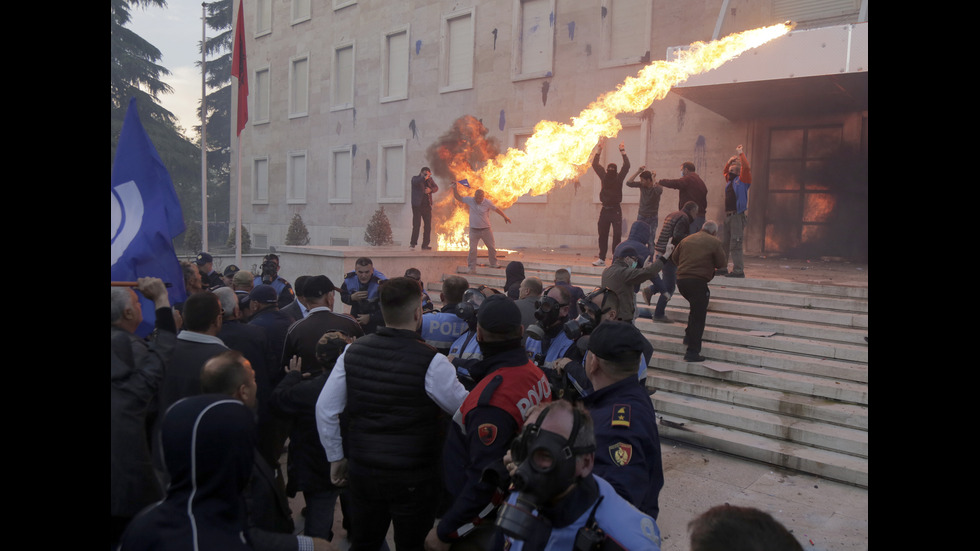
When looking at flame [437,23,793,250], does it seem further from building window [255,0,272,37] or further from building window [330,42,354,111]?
building window [255,0,272,37]

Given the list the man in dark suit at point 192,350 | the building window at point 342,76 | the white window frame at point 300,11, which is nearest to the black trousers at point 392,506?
the man in dark suit at point 192,350

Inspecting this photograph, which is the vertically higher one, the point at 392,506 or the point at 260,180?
the point at 260,180

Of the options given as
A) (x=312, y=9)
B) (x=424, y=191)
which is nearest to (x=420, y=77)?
(x=312, y=9)

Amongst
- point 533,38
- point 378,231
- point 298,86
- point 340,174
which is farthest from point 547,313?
point 298,86

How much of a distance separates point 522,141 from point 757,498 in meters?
16.3

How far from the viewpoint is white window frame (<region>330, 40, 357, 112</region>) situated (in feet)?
89.0

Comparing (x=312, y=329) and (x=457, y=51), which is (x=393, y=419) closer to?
(x=312, y=329)

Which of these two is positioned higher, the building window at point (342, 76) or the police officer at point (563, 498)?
the building window at point (342, 76)

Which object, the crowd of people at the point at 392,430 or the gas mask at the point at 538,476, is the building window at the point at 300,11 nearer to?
the crowd of people at the point at 392,430

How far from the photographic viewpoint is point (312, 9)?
2914 cm

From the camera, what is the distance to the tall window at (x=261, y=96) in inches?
1256

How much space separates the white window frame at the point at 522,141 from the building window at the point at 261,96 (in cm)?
1619

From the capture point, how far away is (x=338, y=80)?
28141mm

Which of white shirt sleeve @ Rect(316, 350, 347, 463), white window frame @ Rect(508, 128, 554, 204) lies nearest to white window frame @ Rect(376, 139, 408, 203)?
white window frame @ Rect(508, 128, 554, 204)
